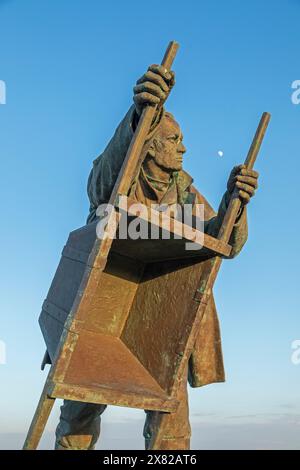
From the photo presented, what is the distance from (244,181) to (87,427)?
229 cm

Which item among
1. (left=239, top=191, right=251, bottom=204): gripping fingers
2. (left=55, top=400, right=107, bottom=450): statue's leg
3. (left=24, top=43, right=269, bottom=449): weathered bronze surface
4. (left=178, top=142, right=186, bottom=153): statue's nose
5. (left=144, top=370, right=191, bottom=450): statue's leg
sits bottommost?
(left=55, top=400, right=107, bottom=450): statue's leg

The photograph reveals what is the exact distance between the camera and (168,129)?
4.80m

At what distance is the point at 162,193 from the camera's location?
4.82m

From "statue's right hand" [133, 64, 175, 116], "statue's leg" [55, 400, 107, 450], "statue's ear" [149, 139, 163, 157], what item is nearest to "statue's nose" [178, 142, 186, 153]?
"statue's ear" [149, 139, 163, 157]

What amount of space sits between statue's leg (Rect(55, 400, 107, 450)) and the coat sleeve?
153 centimetres

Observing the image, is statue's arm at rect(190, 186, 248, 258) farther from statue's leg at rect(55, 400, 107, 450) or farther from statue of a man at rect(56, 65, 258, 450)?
statue's leg at rect(55, 400, 107, 450)

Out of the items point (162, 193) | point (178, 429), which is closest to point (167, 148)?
point (162, 193)

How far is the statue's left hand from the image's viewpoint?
156 inches

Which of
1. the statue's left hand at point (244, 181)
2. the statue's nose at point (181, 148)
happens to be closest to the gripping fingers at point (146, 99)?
the statue's left hand at point (244, 181)

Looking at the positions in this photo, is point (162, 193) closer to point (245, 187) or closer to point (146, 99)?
point (245, 187)

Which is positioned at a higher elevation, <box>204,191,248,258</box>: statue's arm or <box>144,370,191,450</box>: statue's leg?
<box>204,191,248,258</box>: statue's arm
